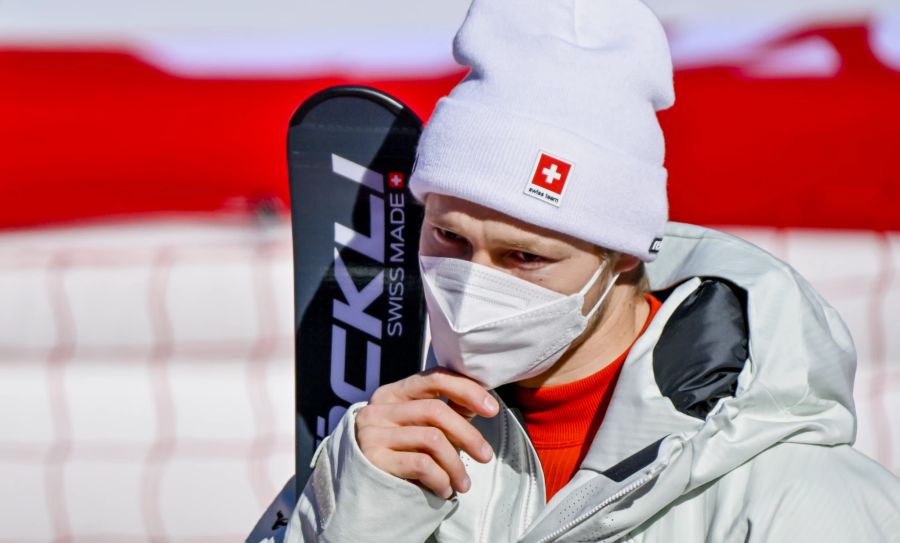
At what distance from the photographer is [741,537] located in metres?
1.15

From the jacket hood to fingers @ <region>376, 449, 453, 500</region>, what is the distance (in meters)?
0.13

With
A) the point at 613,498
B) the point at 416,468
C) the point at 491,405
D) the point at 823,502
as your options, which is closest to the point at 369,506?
the point at 416,468

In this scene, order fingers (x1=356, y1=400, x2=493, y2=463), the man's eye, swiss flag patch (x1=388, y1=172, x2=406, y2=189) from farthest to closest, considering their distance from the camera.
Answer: swiss flag patch (x1=388, y1=172, x2=406, y2=189) < the man's eye < fingers (x1=356, y1=400, x2=493, y2=463)

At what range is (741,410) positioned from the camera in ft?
3.86

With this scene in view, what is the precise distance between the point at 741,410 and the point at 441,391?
0.38m

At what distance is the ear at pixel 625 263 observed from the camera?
1392 millimetres

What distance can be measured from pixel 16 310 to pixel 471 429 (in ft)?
7.91

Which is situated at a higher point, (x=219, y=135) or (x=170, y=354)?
(x=219, y=135)


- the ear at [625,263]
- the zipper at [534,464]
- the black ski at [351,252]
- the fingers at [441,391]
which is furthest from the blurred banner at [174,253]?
the fingers at [441,391]

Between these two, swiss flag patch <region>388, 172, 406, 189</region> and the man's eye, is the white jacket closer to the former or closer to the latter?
the man's eye

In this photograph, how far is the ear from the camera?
1.39m

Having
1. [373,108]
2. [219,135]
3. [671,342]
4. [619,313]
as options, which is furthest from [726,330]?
[219,135]

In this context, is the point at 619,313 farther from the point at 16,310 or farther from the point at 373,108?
the point at 16,310

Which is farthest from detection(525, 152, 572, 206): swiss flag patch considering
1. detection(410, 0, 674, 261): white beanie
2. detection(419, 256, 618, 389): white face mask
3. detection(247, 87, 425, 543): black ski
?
detection(247, 87, 425, 543): black ski
